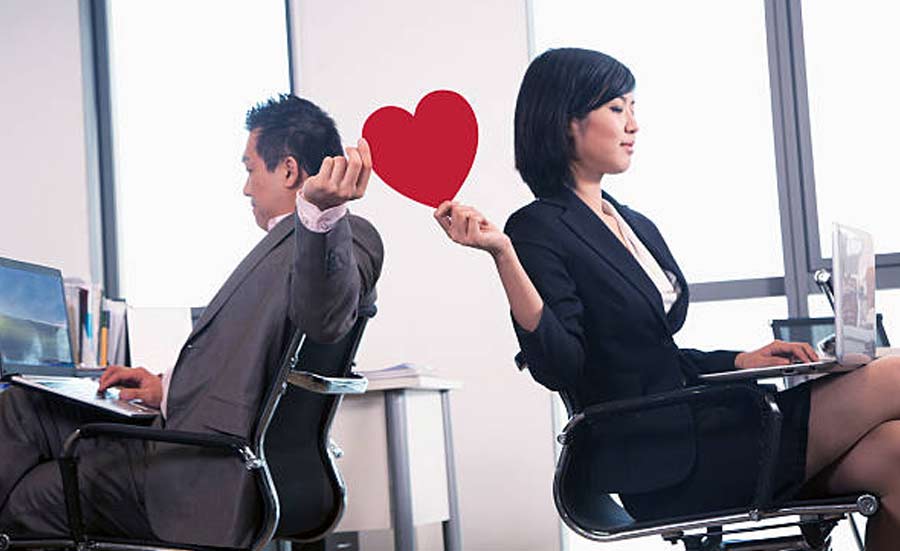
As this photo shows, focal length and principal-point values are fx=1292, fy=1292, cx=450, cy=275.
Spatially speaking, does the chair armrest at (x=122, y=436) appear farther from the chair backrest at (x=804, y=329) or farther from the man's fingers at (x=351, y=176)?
the chair backrest at (x=804, y=329)

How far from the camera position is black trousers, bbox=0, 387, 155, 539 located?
97.4 inches

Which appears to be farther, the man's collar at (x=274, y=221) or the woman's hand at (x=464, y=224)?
the man's collar at (x=274, y=221)

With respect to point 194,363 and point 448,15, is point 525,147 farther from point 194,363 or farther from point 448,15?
point 448,15

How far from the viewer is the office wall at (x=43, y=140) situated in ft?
19.0

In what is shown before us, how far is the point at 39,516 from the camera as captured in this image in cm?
253

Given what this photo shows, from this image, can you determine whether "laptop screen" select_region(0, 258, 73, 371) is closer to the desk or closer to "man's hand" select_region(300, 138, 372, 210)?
the desk

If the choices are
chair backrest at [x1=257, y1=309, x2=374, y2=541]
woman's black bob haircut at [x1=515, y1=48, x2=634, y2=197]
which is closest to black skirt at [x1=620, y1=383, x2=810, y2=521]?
woman's black bob haircut at [x1=515, y1=48, x2=634, y2=197]

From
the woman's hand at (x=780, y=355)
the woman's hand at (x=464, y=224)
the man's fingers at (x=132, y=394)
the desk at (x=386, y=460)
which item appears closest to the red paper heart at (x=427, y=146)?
the woman's hand at (x=464, y=224)

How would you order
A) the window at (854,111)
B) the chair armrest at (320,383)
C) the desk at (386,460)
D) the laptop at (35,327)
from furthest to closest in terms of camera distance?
1. the window at (854,111)
2. the desk at (386,460)
3. the laptop at (35,327)
4. the chair armrest at (320,383)

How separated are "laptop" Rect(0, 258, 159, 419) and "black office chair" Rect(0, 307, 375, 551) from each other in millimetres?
613

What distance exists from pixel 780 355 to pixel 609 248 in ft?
1.23

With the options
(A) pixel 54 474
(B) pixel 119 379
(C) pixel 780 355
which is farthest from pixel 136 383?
(C) pixel 780 355

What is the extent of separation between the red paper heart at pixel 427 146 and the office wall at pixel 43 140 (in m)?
3.99

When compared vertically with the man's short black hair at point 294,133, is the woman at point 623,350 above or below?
below
